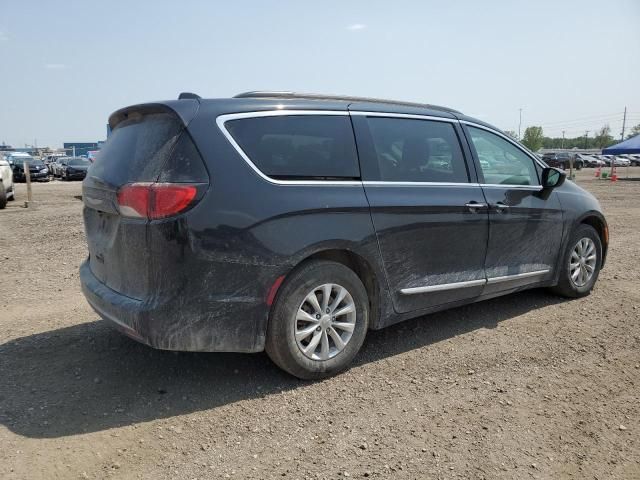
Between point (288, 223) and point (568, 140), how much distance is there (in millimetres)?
183677

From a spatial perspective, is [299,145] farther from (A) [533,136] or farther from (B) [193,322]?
(A) [533,136]

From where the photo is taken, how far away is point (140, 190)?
307 cm

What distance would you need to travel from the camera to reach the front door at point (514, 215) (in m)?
4.53

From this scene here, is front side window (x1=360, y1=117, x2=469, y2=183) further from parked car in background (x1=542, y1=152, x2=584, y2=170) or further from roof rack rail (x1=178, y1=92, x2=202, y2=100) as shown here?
parked car in background (x1=542, y1=152, x2=584, y2=170)

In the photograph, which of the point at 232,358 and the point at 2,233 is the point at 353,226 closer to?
the point at 232,358

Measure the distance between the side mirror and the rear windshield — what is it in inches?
139

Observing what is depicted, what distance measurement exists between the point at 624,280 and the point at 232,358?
4.87 m

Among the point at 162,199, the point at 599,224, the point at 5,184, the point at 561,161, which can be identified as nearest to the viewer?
the point at 162,199

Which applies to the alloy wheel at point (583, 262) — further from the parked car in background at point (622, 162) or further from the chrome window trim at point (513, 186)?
the parked car in background at point (622, 162)

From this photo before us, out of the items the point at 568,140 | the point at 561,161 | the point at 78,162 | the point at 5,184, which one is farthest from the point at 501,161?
the point at 568,140

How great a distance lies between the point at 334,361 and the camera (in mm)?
3598

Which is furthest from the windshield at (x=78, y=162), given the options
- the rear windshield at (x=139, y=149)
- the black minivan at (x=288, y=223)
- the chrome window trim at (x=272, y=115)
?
the chrome window trim at (x=272, y=115)

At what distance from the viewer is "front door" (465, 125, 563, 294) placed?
453cm

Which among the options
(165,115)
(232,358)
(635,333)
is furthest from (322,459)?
(635,333)
